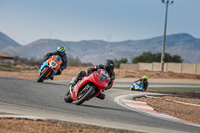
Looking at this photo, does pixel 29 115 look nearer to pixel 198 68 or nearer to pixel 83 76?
pixel 83 76

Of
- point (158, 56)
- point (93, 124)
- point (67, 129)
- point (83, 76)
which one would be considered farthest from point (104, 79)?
point (158, 56)

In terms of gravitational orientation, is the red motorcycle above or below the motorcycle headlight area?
below

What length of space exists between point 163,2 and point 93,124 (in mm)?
48505

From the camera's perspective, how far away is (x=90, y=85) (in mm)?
8406

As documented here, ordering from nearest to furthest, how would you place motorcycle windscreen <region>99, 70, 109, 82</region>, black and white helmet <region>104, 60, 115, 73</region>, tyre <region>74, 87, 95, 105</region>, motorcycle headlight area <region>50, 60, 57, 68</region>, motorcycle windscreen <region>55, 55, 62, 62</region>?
1. tyre <region>74, 87, 95, 105</region>
2. motorcycle windscreen <region>99, 70, 109, 82</region>
3. black and white helmet <region>104, 60, 115, 73</region>
4. motorcycle headlight area <region>50, 60, 57, 68</region>
5. motorcycle windscreen <region>55, 55, 62, 62</region>

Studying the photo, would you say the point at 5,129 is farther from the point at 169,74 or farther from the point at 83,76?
the point at 169,74

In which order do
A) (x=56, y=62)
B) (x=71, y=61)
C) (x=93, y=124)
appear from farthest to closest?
(x=71, y=61) < (x=56, y=62) < (x=93, y=124)

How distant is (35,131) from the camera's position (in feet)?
16.1

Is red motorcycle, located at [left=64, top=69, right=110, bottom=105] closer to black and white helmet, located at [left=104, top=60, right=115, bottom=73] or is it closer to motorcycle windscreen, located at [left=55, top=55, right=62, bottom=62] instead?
black and white helmet, located at [left=104, top=60, right=115, bottom=73]

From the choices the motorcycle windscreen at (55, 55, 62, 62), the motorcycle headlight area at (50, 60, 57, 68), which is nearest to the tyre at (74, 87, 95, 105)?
the motorcycle headlight area at (50, 60, 57, 68)

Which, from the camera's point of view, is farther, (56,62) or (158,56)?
(158,56)

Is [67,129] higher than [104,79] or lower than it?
lower

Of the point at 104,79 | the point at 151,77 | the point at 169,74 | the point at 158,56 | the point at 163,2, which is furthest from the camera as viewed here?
the point at 158,56

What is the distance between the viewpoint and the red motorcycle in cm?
827
